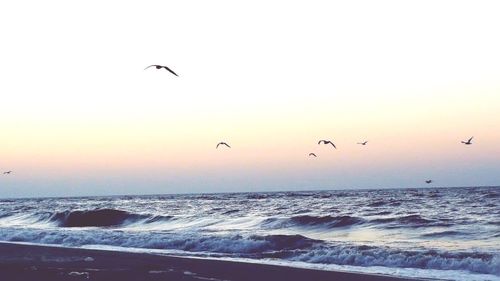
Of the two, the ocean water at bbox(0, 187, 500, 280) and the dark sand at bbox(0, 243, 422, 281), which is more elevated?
the ocean water at bbox(0, 187, 500, 280)

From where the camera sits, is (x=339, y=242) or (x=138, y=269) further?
(x=339, y=242)

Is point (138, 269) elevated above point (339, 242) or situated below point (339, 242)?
below

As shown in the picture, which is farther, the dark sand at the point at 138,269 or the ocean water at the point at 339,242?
the ocean water at the point at 339,242

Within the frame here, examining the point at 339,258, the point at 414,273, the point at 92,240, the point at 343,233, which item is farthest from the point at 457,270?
the point at 92,240

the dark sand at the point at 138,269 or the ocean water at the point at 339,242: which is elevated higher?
the ocean water at the point at 339,242

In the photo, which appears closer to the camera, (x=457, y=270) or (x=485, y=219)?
(x=457, y=270)

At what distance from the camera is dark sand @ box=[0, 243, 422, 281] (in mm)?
12445

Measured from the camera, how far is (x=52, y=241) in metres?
23.4

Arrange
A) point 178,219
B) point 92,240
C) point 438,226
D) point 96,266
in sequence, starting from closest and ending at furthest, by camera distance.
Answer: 1. point 96,266
2. point 92,240
3. point 438,226
4. point 178,219

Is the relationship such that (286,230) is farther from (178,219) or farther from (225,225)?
(178,219)

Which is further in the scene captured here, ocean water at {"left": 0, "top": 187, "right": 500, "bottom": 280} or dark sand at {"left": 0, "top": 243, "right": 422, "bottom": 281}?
ocean water at {"left": 0, "top": 187, "right": 500, "bottom": 280}

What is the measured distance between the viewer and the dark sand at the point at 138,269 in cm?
1245

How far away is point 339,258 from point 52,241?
40.4ft

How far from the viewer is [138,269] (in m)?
13.8
